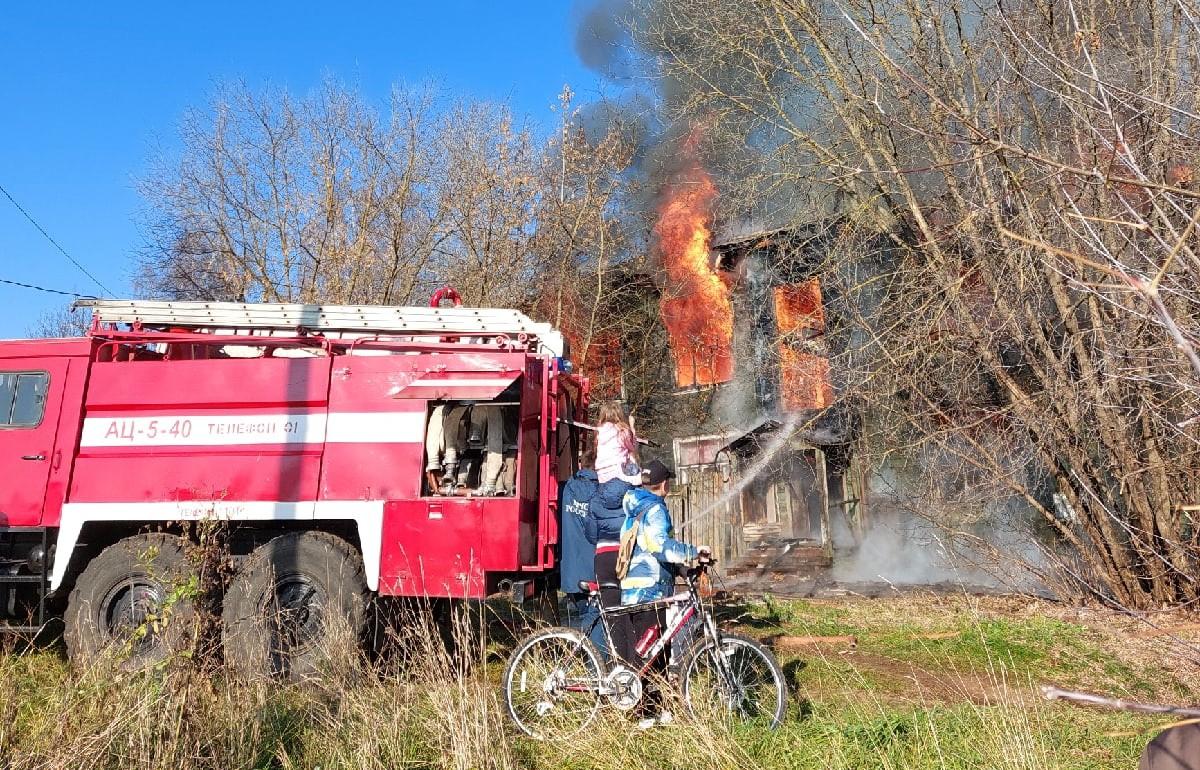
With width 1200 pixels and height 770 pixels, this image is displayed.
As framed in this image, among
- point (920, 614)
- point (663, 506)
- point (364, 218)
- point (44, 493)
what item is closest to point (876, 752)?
point (663, 506)

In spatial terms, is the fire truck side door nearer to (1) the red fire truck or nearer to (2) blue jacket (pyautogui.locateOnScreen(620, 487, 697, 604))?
(1) the red fire truck

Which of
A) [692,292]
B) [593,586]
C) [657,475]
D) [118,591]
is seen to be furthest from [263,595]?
[692,292]

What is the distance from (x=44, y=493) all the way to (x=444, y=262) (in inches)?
512

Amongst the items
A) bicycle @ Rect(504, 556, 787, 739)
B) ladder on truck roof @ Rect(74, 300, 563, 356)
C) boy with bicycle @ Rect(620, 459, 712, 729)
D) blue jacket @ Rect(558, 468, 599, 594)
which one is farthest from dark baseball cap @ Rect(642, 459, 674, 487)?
ladder on truck roof @ Rect(74, 300, 563, 356)

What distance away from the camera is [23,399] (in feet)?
24.3

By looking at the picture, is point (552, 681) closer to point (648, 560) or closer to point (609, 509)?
point (648, 560)

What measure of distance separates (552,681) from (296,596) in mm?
2863

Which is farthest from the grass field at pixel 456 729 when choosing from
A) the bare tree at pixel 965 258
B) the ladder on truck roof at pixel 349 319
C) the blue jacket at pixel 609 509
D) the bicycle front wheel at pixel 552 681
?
the bare tree at pixel 965 258

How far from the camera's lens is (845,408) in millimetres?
13305

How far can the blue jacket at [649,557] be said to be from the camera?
5215 millimetres

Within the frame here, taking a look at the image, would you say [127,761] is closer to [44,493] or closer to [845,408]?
[44,493]

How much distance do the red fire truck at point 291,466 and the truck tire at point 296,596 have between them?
0.6 inches

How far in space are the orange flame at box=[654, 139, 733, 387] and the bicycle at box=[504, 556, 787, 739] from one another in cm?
1582

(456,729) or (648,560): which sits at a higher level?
(648,560)
